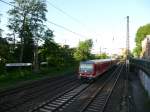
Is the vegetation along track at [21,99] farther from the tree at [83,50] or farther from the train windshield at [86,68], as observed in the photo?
the tree at [83,50]

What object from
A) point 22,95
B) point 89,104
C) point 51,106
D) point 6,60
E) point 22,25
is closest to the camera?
point 51,106

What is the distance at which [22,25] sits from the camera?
156 feet

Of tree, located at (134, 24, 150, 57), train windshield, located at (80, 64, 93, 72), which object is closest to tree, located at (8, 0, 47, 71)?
train windshield, located at (80, 64, 93, 72)

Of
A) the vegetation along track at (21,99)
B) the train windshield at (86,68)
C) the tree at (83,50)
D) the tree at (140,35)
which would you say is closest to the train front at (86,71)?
the train windshield at (86,68)

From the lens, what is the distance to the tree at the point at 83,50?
67.9 meters

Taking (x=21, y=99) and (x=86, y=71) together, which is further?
(x=86, y=71)

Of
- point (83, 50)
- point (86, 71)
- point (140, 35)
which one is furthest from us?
point (140, 35)

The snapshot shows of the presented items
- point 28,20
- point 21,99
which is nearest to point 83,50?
point 28,20

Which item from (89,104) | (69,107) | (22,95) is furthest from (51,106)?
(22,95)

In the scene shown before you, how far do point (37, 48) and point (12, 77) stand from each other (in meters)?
17.2

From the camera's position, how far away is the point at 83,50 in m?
71.4

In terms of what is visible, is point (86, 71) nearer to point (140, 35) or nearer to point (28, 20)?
point (28, 20)

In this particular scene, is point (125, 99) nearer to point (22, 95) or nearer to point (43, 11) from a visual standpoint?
point (22, 95)

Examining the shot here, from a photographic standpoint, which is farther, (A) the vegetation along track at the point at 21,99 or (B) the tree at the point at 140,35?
(B) the tree at the point at 140,35
